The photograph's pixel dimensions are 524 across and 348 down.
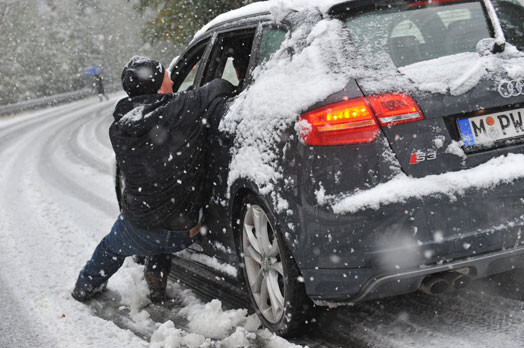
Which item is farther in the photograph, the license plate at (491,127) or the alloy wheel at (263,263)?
the alloy wheel at (263,263)

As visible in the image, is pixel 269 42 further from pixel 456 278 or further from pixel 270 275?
pixel 456 278

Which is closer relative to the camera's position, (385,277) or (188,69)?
(385,277)

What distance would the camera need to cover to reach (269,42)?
3.56 meters

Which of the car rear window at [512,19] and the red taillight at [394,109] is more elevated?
the red taillight at [394,109]

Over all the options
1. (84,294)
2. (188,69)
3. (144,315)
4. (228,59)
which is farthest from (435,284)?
(188,69)

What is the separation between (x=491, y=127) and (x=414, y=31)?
1.95ft

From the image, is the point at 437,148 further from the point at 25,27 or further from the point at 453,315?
the point at 25,27

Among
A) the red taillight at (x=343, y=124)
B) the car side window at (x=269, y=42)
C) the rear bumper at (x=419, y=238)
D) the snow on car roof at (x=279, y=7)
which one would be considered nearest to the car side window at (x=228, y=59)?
the snow on car roof at (x=279, y=7)

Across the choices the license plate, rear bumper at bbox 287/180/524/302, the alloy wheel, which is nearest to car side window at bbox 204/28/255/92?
the alloy wheel

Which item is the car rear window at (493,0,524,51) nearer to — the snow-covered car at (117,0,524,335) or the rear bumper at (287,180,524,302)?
the snow-covered car at (117,0,524,335)

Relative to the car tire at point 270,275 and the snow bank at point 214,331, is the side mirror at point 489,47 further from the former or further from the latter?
the snow bank at point 214,331

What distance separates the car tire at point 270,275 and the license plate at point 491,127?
1009mm

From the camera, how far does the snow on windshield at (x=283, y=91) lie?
2955 mm

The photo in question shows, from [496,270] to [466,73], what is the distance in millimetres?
901
